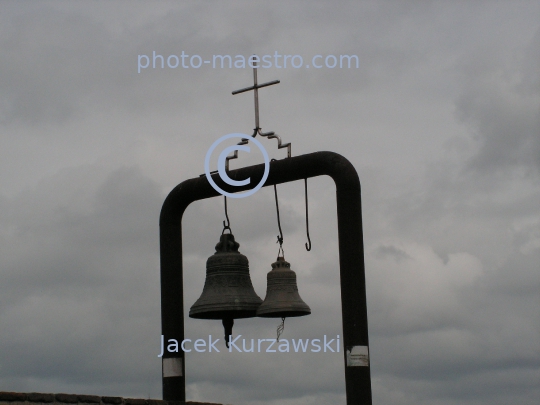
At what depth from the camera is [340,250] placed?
468 inches

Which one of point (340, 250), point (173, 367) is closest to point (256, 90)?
point (340, 250)

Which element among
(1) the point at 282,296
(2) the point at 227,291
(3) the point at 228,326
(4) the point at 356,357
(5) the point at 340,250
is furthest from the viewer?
(3) the point at 228,326

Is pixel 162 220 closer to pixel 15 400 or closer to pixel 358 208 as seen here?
pixel 358 208

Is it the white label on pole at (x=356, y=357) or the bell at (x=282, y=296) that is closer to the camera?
the white label on pole at (x=356, y=357)

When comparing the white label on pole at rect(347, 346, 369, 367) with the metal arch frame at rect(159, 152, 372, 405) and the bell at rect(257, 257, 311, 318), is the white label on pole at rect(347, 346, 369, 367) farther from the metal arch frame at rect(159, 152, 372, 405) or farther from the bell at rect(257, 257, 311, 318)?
the bell at rect(257, 257, 311, 318)

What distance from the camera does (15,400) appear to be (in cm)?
896

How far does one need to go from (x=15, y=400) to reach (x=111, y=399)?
107 cm

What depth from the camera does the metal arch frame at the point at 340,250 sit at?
11.5 m

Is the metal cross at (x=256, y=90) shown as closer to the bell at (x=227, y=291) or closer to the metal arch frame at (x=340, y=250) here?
the metal arch frame at (x=340, y=250)

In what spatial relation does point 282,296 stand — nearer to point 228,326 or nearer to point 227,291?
point 227,291

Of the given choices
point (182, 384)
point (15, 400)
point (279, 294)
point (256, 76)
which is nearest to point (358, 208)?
point (279, 294)

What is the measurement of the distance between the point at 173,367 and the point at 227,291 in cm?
129

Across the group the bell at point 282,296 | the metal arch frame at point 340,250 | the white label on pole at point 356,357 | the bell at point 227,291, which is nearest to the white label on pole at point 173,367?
the metal arch frame at point 340,250

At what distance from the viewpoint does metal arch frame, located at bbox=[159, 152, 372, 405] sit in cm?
1151
